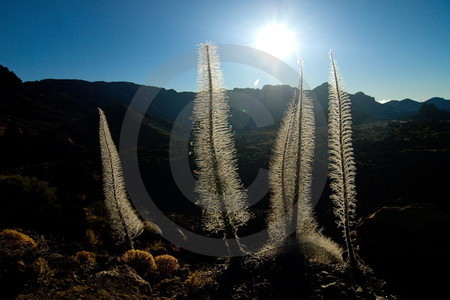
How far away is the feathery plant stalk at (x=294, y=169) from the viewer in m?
5.48

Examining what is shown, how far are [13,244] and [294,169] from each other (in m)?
6.31

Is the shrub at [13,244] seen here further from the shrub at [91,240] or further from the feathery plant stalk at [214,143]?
the feathery plant stalk at [214,143]

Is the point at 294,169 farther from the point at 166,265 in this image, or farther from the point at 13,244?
the point at 13,244

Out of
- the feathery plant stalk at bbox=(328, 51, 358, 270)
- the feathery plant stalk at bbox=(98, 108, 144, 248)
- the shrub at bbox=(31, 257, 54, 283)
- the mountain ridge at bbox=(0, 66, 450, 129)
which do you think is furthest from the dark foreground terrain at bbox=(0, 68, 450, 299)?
the mountain ridge at bbox=(0, 66, 450, 129)

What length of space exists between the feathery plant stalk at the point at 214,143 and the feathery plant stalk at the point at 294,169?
4.26 ft

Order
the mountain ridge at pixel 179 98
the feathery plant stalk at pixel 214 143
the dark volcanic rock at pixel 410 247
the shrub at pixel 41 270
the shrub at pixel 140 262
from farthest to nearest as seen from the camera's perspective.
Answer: the mountain ridge at pixel 179 98 < the shrub at pixel 140 262 < the feathery plant stalk at pixel 214 143 < the dark volcanic rock at pixel 410 247 < the shrub at pixel 41 270

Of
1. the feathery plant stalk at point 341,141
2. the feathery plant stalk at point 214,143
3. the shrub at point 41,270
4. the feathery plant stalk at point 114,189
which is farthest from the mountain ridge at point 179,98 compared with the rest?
the shrub at point 41,270

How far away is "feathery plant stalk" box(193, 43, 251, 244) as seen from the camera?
186 inches

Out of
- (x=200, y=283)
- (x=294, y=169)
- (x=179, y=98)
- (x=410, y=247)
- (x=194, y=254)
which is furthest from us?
(x=179, y=98)

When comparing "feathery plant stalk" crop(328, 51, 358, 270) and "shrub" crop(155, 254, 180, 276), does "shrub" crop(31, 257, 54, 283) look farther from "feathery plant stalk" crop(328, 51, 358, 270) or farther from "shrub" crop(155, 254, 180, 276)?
"feathery plant stalk" crop(328, 51, 358, 270)

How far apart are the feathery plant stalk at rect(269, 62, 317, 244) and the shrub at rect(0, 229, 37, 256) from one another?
509 centimetres

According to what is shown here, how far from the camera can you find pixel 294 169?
5.72 meters

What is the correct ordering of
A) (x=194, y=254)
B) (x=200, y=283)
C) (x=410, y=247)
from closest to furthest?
(x=200, y=283)
(x=410, y=247)
(x=194, y=254)

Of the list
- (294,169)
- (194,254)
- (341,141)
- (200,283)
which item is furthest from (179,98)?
(200,283)
